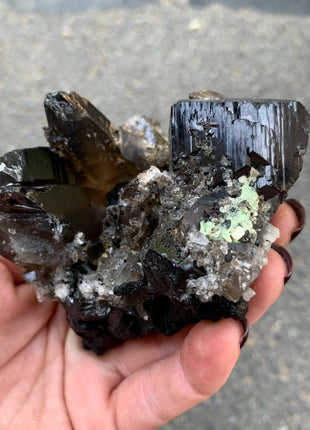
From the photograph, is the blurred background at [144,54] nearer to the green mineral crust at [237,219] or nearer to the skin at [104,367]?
the skin at [104,367]

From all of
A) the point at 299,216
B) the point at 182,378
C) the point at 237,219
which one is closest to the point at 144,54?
the point at 299,216

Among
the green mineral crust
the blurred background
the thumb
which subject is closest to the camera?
the green mineral crust

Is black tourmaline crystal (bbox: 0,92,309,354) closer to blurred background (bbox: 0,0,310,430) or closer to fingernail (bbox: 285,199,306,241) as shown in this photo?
fingernail (bbox: 285,199,306,241)

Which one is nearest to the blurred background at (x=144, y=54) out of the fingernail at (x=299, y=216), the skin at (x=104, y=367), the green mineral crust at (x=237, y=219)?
→ the fingernail at (x=299, y=216)

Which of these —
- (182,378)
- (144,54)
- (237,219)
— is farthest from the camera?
(144,54)

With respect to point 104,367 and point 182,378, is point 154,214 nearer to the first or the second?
point 182,378

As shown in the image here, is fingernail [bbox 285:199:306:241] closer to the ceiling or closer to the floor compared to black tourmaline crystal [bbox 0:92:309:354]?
closer to the floor

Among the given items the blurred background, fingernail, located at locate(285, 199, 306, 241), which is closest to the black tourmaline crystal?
fingernail, located at locate(285, 199, 306, 241)
